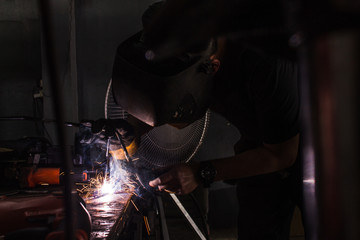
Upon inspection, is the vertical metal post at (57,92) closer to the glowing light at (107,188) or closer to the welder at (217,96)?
the welder at (217,96)

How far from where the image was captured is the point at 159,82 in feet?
3.40

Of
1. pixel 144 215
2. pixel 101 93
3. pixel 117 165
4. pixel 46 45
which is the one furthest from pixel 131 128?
pixel 101 93

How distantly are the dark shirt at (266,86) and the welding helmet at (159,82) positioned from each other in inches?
6.7

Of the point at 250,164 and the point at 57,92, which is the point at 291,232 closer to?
the point at 250,164

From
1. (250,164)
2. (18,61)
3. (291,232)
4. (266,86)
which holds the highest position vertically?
(18,61)

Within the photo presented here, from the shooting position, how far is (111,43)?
134 inches

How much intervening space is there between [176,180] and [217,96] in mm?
525

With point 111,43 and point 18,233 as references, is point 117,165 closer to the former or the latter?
point 18,233

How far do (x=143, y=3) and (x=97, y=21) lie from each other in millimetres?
596

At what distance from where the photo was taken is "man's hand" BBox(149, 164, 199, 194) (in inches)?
47.1

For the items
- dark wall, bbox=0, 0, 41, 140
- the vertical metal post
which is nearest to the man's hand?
the vertical metal post

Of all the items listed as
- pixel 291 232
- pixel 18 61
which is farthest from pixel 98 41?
pixel 291 232

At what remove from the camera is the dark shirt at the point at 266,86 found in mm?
1188

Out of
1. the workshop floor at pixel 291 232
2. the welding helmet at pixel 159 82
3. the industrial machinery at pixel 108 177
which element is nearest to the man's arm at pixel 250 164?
the industrial machinery at pixel 108 177
